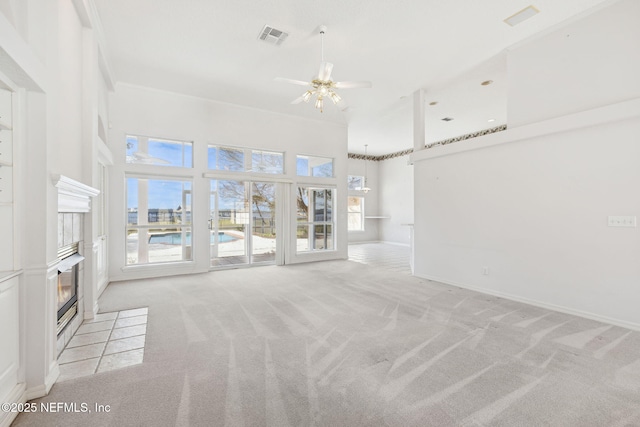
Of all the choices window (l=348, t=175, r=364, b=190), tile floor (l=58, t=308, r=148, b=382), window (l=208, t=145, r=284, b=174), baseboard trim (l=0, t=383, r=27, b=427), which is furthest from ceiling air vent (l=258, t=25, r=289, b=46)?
window (l=348, t=175, r=364, b=190)

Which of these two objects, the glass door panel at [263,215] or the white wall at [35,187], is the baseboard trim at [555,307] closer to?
the glass door panel at [263,215]

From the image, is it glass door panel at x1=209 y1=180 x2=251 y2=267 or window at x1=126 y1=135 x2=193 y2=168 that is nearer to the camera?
window at x1=126 y1=135 x2=193 y2=168

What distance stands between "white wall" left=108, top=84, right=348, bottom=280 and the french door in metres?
0.52

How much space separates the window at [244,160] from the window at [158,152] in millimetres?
481

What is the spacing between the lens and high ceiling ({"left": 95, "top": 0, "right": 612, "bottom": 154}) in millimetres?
3256

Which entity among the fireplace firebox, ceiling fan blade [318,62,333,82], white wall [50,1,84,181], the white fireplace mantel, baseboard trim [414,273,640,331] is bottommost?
baseboard trim [414,273,640,331]

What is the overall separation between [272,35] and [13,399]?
4.20m

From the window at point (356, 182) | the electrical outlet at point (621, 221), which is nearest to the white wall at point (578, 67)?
the electrical outlet at point (621, 221)

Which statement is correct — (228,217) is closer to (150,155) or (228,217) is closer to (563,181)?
(150,155)

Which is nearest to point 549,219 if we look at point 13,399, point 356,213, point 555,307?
point 555,307

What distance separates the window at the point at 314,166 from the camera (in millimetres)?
7079

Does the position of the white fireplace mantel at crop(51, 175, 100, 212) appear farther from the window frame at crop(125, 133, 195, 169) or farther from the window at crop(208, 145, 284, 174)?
the window at crop(208, 145, 284, 174)

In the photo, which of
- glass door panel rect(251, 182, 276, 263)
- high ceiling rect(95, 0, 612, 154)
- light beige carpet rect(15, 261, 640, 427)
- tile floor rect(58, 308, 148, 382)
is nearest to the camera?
light beige carpet rect(15, 261, 640, 427)

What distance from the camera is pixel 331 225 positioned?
750cm
